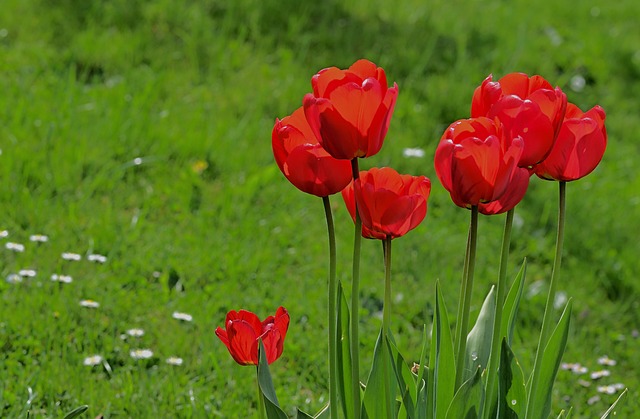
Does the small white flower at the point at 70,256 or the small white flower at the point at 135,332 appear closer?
the small white flower at the point at 135,332

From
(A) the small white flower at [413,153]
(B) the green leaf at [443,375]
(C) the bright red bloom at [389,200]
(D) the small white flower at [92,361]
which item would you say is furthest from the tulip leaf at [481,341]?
(A) the small white flower at [413,153]

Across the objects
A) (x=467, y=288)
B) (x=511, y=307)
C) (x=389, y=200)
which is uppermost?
(x=389, y=200)

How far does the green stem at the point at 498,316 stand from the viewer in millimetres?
1372

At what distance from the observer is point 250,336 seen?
148 centimetres

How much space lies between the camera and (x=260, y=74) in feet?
13.3

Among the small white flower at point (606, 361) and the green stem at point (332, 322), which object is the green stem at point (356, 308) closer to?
the green stem at point (332, 322)

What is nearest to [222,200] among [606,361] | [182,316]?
[182,316]

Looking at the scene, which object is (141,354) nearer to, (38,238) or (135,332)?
(135,332)

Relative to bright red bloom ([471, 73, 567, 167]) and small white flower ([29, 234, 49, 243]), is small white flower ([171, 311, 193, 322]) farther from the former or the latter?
bright red bloom ([471, 73, 567, 167])

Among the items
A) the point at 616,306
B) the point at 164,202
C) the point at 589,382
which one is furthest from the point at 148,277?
the point at 616,306

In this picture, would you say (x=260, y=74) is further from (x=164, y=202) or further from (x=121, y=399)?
(x=121, y=399)

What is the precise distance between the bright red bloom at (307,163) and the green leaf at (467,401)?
0.34 metres

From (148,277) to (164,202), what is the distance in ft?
1.49

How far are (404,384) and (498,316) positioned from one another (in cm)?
23
